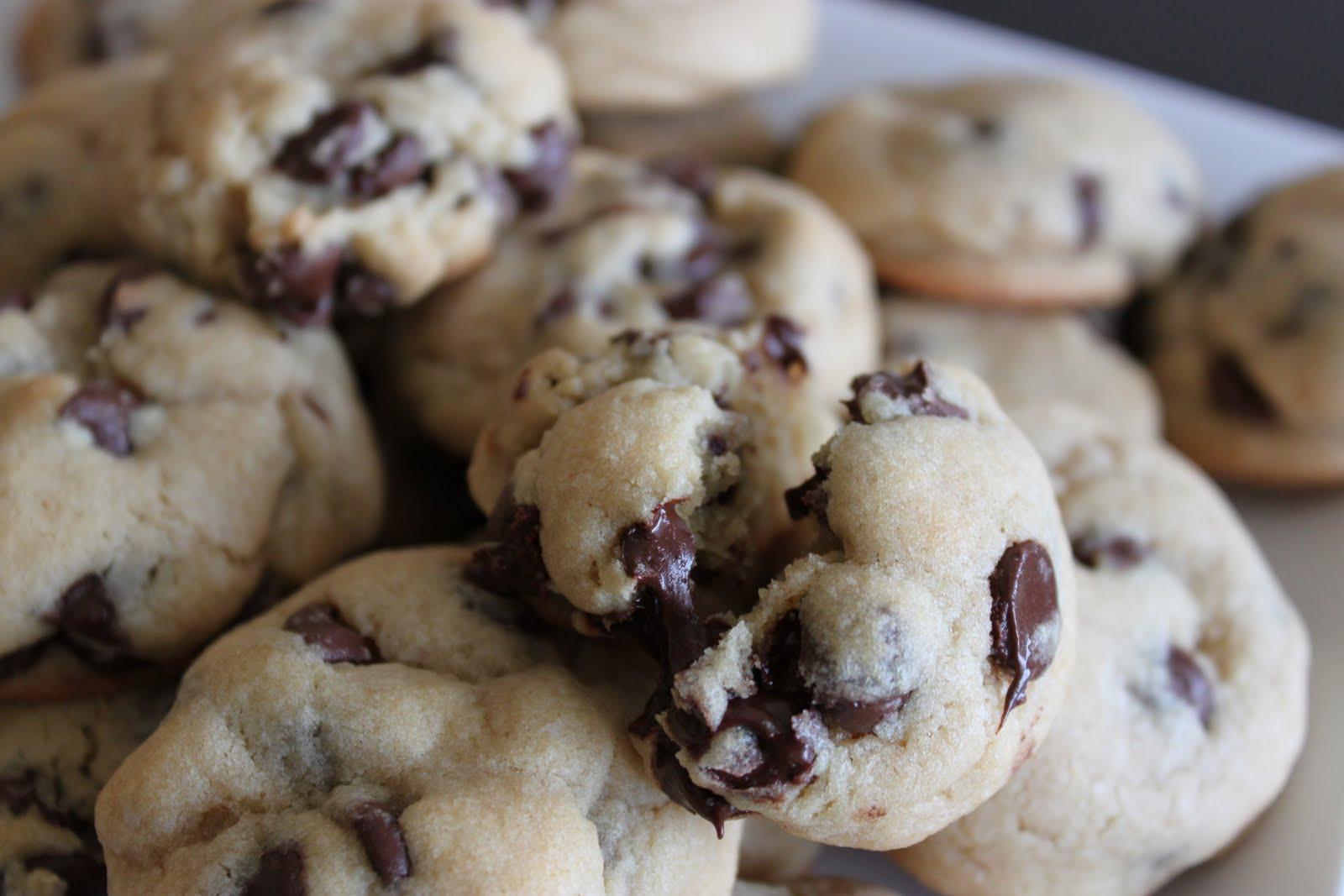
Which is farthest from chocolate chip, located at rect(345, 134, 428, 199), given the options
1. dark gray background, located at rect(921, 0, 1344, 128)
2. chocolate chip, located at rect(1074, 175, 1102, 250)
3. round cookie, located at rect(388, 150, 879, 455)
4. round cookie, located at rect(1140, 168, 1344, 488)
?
dark gray background, located at rect(921, 0, 1344, 128)

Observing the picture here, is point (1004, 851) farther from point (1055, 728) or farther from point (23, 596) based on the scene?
point (23, 596)

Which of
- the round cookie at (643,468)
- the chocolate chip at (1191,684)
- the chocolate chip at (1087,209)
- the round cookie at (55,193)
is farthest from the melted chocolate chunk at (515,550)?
the chocolate chip at (1087,209)

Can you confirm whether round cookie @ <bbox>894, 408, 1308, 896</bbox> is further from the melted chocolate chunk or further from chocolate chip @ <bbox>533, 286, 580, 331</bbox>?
chocolate chip @ <bbox>533, 286, 580, 331</bbox>

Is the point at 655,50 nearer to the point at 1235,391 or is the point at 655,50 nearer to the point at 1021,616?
the point at 1235,391

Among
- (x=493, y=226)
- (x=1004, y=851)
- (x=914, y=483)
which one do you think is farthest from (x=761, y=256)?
(x=1004, y=851)

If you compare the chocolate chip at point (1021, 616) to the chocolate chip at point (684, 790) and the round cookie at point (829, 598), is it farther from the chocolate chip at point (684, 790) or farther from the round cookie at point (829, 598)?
the chocolate chip at point (684, 790)
